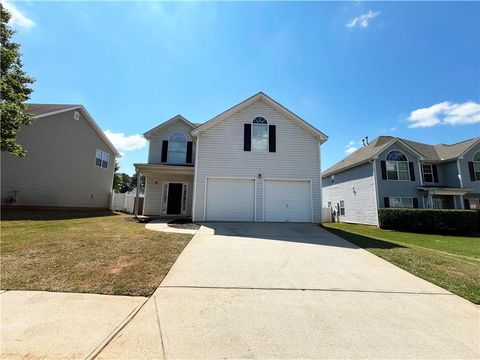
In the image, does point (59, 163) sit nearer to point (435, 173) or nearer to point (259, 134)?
point (259, 134)

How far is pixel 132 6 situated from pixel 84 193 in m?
14.5

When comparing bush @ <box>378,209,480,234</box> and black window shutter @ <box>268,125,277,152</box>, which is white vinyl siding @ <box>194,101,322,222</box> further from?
Result: bush @ <box>378,209,480,234</box>

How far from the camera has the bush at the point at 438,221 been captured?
14.9 meters

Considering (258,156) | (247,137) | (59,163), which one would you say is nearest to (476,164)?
(258,156)

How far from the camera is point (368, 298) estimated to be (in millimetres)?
Result: 4180

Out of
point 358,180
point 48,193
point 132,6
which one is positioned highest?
point 132,6

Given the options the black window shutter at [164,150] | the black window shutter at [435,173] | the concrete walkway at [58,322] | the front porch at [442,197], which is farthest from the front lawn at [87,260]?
the black window shutter at [435,173]

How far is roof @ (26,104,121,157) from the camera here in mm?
15367

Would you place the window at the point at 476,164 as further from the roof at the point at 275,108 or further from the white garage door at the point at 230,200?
the white garage door at the point at 230,200

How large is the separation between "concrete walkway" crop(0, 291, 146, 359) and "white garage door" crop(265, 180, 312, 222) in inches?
367

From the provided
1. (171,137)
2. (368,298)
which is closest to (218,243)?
(368,298)

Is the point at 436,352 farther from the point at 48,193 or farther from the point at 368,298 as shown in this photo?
the point at 48,193

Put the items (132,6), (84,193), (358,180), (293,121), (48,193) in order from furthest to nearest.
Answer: (358,180) → (84,193) → (48,193) → (293,121) → (132,6)

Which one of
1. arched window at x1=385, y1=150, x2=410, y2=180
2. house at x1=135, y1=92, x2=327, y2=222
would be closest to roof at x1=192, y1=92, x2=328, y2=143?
house at x1=135, y1=92, x2=327, y2=222
